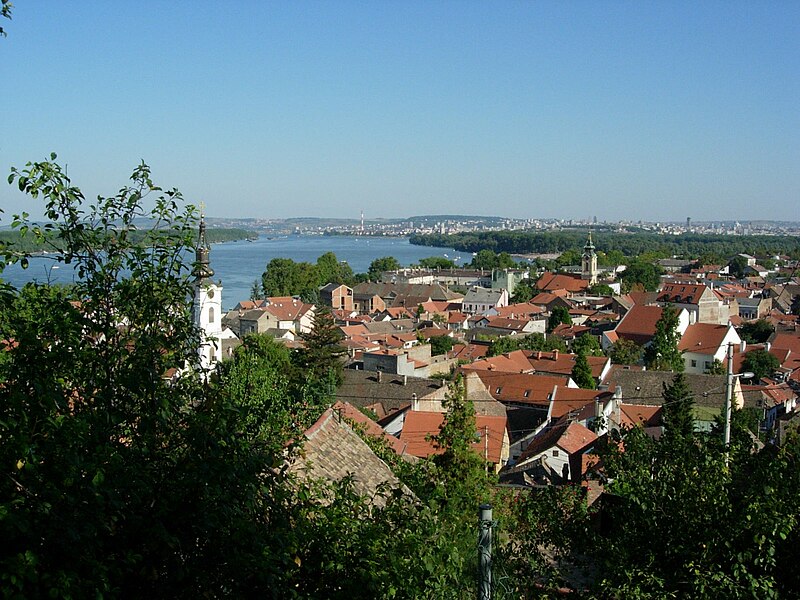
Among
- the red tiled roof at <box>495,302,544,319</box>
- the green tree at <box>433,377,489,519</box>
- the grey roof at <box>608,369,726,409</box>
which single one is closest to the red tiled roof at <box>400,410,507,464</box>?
the grey roof at <box>608,369,726,409</box>

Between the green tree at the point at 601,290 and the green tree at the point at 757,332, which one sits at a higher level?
the green tree at the point at 601,290

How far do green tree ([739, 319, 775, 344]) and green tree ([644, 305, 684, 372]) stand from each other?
7.01m

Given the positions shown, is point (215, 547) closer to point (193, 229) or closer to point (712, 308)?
point (193, 229)

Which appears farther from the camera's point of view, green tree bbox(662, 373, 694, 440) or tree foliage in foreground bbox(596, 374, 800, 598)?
green tree bbox(662, 373, 694, 440)

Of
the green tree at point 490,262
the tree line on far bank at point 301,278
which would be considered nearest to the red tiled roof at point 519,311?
the tree line on far bank at point 301,278

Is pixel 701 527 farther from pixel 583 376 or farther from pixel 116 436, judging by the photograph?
pixel 583 376

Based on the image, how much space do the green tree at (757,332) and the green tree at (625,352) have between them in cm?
795

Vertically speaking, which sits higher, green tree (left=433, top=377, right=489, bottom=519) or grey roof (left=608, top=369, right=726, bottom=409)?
green tree (left=433, top=377, right=489, bottom=519)

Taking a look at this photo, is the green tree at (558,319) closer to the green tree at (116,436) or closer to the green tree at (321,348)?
the green tree at (321,348)

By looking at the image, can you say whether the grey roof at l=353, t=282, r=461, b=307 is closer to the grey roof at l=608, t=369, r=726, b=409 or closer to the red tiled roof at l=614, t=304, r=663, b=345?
the red tiled roof at l=614, t=304, r=663, b=345

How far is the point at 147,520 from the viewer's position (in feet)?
10.3

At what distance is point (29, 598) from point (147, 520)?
60 cm

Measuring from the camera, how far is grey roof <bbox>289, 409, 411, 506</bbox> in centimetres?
691

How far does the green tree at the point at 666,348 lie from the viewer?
33625 millimetres
